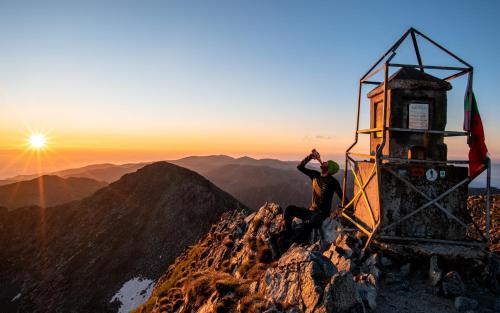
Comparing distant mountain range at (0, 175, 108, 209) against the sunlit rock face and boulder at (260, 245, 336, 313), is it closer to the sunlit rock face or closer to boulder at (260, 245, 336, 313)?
the sunlit rock face

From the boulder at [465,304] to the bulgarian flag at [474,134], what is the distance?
12.4 ft

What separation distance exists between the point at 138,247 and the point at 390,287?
5977 cm

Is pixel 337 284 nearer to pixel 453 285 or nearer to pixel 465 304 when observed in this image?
pixel 465 304

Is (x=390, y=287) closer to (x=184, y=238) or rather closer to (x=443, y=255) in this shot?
(x=443, y=255)

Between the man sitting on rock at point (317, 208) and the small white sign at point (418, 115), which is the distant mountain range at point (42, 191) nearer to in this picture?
the man sitting on rock at point (317, 208)

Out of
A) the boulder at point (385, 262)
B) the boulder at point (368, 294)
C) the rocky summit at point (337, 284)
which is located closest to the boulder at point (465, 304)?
the rocky summit at point (337, 284)

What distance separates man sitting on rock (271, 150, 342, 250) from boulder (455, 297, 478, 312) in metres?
4.27

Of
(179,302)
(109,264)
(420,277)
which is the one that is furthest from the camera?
(109,264)

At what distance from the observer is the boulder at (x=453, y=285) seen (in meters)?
7.45

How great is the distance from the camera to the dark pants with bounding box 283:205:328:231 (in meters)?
10.3

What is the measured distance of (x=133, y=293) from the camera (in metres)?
47.1

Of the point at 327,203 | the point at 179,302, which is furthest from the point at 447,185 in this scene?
the point at 179,302

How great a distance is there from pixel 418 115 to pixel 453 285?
5107 mm

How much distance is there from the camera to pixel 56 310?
46844mm
